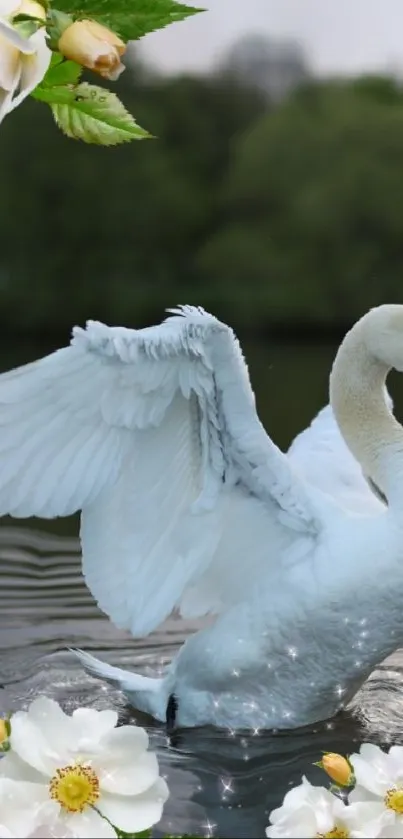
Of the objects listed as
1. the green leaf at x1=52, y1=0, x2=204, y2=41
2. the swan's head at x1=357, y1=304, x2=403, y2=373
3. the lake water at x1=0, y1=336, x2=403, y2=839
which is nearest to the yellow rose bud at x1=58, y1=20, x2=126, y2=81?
the green leaf at x1=52, y1=0, x2=204, y2=41

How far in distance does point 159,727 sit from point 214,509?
0.30m

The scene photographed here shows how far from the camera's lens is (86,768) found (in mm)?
332

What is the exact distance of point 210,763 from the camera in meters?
1.18

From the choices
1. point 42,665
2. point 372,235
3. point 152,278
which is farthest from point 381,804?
point 152,278

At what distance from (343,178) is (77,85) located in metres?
7.41

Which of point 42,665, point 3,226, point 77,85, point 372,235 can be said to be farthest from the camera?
point 3,226

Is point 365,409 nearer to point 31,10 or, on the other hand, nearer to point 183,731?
point 183,731

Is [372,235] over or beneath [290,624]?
beneath

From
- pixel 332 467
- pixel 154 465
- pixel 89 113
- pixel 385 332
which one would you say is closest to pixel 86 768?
pixel 89 113

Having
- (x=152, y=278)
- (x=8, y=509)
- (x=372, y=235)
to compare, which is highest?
(x=8, y=509)

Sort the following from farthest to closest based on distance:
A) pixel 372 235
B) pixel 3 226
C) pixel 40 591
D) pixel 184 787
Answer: pixel 3 226 → pixel 372 235 → pixel 40 591 → pixel 184 787

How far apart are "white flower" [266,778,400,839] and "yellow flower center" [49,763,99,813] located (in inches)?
2.1

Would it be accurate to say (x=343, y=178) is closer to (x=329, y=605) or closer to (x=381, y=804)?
(x=329, y=605)

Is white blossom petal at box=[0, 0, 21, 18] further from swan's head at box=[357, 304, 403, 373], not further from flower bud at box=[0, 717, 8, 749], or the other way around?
swan's head at box=[357, 304, 403, 373]
